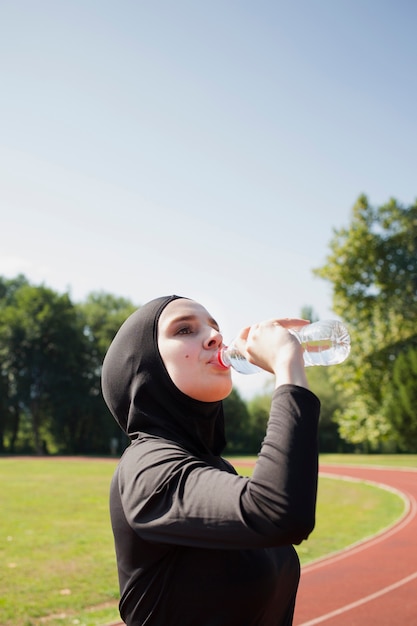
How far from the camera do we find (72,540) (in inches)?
443

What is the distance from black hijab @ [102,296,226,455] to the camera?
5.24ft

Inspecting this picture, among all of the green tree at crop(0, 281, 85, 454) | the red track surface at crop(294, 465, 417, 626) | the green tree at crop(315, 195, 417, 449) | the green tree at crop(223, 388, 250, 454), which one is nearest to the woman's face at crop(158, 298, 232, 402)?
the red track surface at crop(294, 465, 417, 626)

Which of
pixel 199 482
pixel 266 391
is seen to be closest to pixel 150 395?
pixel 199 482

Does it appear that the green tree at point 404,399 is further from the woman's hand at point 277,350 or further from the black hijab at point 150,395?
the woman's hand at point 277,350

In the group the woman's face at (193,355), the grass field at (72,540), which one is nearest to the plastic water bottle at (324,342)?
the woman's face at (193,355)

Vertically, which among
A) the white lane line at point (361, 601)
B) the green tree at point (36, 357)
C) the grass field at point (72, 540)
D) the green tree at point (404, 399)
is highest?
the green tree at point (36, 357)

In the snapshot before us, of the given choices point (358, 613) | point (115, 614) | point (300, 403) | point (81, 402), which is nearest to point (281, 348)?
point (300, 403)

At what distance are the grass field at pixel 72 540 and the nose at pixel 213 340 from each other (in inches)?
223

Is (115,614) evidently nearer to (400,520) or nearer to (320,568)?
(320,568)

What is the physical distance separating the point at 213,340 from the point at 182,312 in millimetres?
117

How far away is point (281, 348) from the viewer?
137 centimetres

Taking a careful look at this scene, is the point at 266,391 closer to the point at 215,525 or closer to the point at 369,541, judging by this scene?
the point at 369,541

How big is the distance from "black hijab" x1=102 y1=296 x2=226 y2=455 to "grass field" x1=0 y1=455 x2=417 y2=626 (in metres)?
5.50

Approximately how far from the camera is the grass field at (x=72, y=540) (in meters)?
7.00
